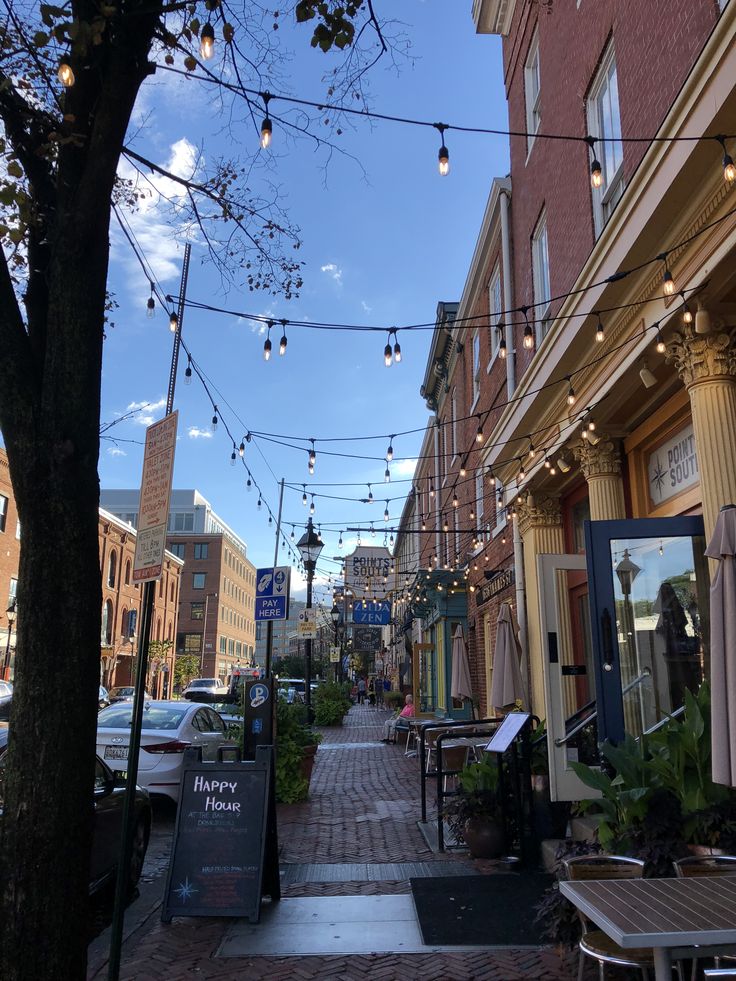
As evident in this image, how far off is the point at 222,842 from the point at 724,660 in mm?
3882

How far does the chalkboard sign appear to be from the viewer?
232 inches

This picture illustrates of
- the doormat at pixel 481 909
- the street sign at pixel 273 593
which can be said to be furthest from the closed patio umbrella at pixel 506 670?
the doormat at pixel 481 909

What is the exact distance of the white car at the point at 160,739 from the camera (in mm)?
9594

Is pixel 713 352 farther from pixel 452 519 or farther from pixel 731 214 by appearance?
pixel 452 519

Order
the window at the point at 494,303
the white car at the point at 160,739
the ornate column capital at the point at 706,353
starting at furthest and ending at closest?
1. the window at the point at 494,303
2. the white car at the point at 160,739
3. the ornate column capital at the point at 706,353

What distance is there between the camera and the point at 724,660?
471 centimetres

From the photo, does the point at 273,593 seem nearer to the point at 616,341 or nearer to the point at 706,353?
the point at 616,341

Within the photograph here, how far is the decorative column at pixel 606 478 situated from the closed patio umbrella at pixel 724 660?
461 centimetres

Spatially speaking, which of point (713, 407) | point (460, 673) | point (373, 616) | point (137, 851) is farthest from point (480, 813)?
point (373, 616)

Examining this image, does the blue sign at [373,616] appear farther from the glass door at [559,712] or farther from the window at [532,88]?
the glass door at [559,712]

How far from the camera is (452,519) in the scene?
24.0 metres

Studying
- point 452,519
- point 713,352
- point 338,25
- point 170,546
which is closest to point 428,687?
point 452,519

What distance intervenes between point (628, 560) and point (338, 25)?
5480 millimetres

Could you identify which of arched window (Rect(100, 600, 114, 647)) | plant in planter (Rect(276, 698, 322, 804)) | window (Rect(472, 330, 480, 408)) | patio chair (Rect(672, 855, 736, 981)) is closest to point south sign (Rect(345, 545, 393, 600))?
arched window (Rect(100, 600, 114, 647))
